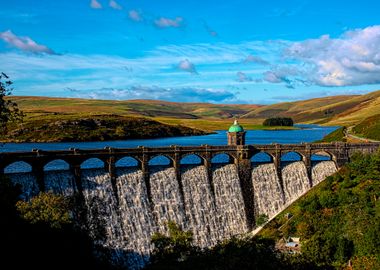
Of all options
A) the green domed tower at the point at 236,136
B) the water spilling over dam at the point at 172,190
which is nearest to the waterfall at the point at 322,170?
the water spilling over dam at the point at 172,190

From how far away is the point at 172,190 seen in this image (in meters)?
88.4

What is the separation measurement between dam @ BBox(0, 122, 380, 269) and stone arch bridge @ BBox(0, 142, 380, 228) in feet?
0.53

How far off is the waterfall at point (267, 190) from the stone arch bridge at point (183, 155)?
1.43m

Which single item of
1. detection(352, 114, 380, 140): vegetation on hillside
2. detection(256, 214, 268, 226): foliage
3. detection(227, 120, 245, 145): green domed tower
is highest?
detection(227, 120, 245, 145): green domed tower

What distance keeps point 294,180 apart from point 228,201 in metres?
18.8

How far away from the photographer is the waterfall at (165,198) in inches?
3354

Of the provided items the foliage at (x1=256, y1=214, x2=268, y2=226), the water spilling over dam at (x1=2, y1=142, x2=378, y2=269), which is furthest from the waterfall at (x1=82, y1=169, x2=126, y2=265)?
the foliage at (x1=256, y1=214, x2=268, y2=226)

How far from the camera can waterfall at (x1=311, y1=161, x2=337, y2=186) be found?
349ft

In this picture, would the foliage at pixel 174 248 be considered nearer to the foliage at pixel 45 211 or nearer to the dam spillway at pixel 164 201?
the dam spillway at pixel 164 201

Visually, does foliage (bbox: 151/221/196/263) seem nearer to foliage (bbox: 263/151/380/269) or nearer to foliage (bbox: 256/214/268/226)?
foliage (bbox: 263/151/380/269)

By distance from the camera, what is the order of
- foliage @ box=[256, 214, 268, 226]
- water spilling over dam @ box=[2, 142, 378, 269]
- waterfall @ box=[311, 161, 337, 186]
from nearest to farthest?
water spilling over dam @ box=[2, 142, 378, 269] → foliage @ box=[256, 214, 268, 226] → waterfall @ box=[311, 161, 337, 186]

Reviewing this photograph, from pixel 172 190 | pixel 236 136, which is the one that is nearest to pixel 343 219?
pixel 236 136

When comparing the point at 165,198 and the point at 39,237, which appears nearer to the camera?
the point at 39,237

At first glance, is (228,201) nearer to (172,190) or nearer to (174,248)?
(172,190)
